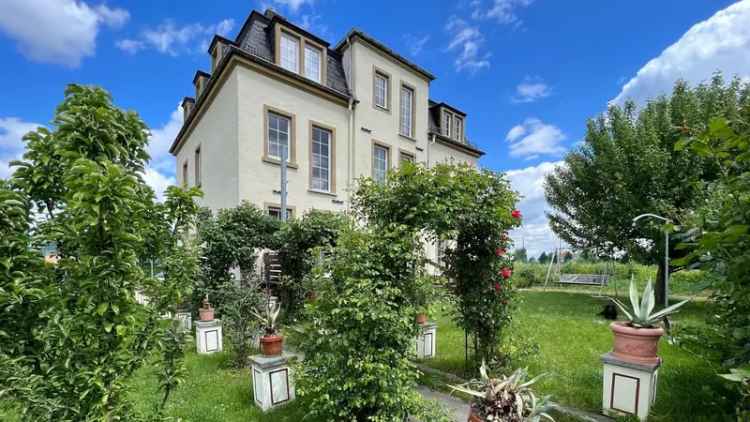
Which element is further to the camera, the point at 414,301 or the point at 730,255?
the point at 414,301

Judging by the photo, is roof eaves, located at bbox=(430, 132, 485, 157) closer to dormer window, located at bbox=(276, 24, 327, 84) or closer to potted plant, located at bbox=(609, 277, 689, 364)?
dormer window, located at bbox=(276, 24, 327, 84)

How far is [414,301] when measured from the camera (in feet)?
10.2

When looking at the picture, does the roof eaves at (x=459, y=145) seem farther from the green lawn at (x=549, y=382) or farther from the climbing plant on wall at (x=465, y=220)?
the climbing plant on wall at (x=465, y=220)

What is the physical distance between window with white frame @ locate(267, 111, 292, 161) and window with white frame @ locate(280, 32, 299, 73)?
5.80 ft

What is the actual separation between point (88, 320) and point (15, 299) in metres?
0.37

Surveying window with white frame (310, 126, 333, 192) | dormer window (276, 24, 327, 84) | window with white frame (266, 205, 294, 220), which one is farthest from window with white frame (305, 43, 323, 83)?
window with white frame (266, 205, 294, 220)

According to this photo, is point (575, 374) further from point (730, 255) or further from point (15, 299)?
point (15, 299)

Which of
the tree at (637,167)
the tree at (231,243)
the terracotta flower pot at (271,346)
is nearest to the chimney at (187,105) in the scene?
the tree at (231,243)

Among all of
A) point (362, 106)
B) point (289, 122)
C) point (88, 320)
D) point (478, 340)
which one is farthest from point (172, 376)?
point (362, 106)

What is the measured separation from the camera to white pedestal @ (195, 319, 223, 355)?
19.1ft

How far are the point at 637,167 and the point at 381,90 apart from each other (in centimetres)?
907

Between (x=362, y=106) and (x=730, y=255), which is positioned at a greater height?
(x=362, y=106)

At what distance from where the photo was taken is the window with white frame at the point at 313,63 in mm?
10867

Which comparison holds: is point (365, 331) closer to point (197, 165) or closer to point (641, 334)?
point (641, 334)
